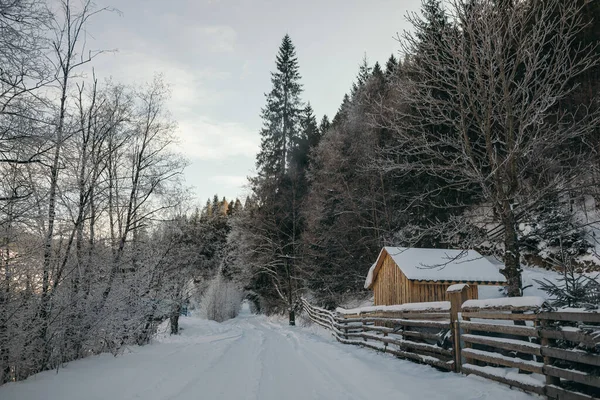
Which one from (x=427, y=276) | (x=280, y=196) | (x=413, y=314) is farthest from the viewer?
(x=280, y=196)

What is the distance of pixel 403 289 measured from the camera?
50.1 feet

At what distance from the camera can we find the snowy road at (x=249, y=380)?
5555mm

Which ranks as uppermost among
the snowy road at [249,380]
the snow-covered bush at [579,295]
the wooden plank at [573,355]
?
the snow-covered bush at [579,295]

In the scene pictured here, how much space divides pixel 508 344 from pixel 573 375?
123 centimetres

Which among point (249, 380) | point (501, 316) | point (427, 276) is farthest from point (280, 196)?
point (501, 316)

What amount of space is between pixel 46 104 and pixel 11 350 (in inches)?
172

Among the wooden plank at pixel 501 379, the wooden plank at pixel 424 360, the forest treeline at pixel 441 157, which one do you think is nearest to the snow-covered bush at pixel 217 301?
the forest treeline at pixel 441 157

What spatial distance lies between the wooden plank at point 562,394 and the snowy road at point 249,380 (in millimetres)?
388

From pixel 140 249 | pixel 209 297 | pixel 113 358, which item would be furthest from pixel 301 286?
pixel 113 358

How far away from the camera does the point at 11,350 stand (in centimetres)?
639

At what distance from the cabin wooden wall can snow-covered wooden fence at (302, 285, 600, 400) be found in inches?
218

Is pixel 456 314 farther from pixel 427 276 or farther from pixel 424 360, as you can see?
pixel 427 276

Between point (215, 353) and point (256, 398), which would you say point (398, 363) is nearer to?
point (256, 398)

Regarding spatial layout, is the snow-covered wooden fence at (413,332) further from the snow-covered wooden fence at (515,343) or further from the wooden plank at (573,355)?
the wooden plank at (573,355)
